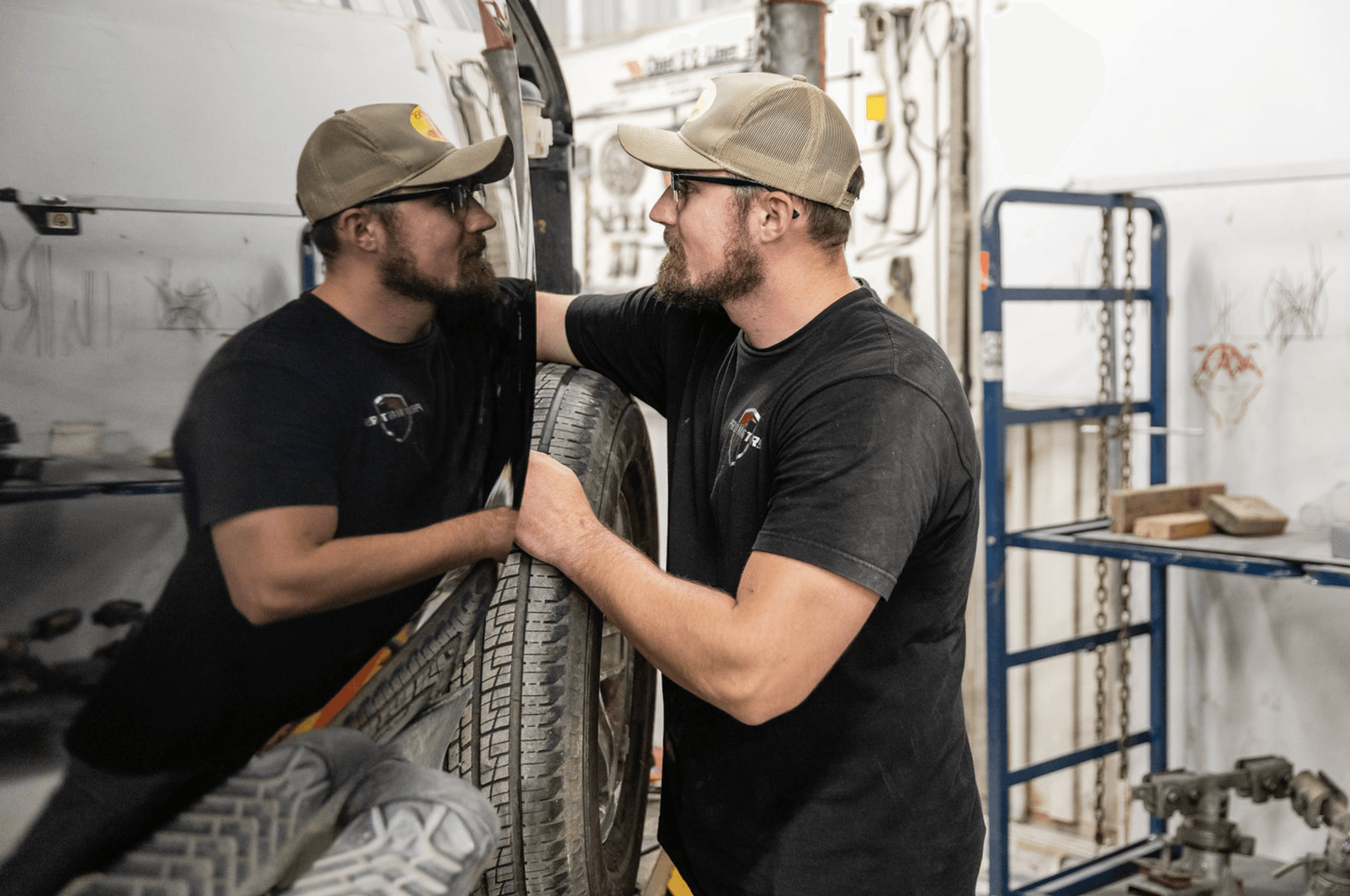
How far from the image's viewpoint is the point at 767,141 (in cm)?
168

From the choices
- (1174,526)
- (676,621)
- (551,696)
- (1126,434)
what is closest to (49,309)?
(551,696)

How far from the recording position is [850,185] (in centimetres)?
179

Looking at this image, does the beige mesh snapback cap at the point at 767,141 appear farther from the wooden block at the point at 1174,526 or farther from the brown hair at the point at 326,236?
the wooden block at the point at 1174,526

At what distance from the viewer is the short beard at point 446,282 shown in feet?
2.86

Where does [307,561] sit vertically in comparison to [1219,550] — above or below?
above

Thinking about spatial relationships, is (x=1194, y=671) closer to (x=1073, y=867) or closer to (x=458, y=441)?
(x=1073, y=867)

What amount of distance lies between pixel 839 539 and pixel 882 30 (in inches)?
117

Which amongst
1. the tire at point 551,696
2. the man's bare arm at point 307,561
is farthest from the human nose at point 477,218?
the tire at point 551,696

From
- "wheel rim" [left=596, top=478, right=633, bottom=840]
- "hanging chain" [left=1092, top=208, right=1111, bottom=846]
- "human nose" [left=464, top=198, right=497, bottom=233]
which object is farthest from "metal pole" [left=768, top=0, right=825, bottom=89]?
"human nose" [left=464, top=198, right=497, bottom=233]

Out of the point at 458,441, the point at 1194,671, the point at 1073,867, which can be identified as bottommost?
the point at 1073,867

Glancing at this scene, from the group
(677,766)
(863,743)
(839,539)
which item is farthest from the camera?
(677,766)

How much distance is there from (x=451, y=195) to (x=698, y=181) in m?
0.83

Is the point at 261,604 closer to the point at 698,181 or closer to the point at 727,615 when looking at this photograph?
the point at 727,615

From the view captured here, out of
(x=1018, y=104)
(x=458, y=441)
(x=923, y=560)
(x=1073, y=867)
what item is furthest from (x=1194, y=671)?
(x=458, y=441)
